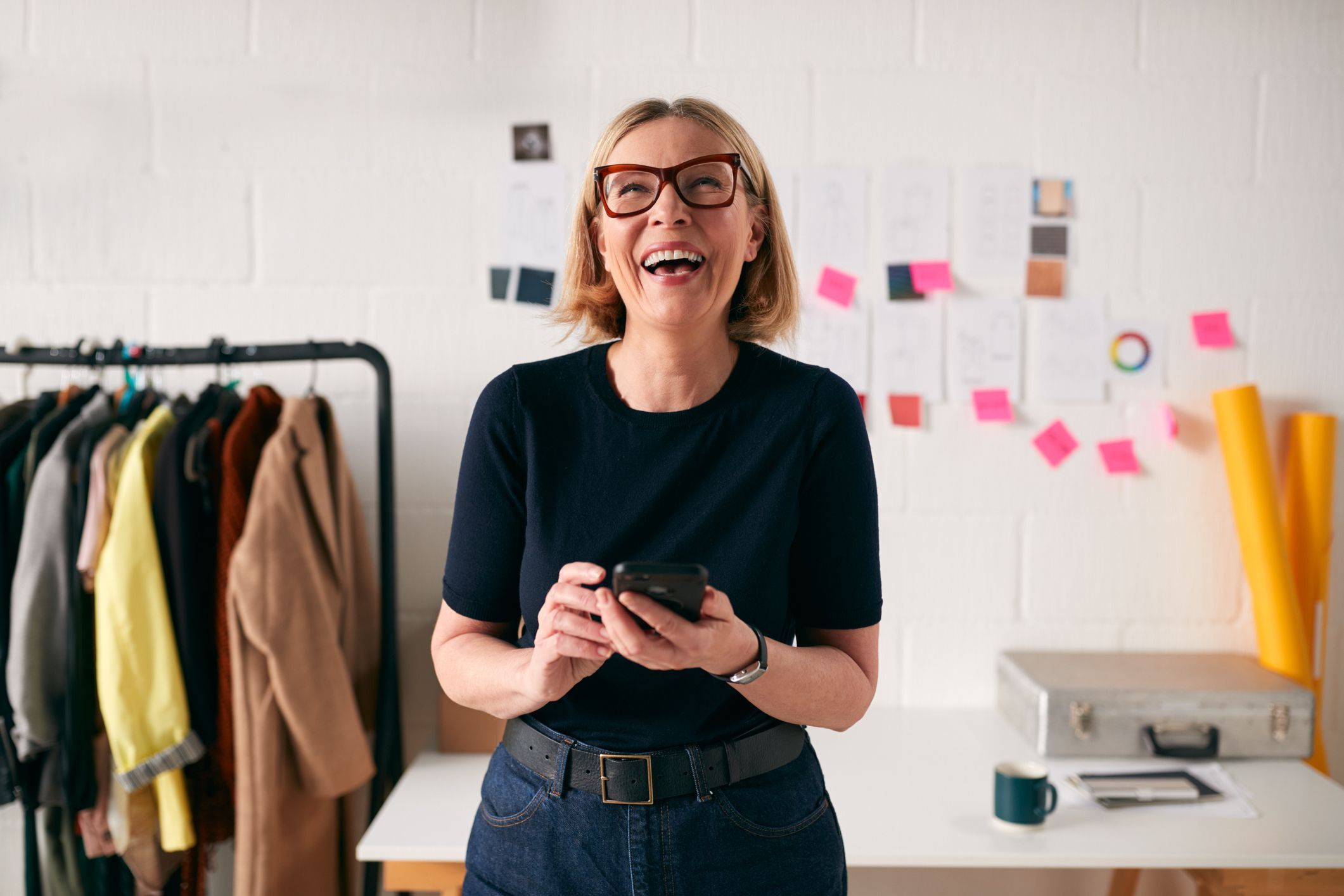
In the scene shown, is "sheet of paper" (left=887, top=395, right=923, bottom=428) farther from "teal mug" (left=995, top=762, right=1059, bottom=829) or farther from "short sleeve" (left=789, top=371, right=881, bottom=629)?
"short sleeve" (left=789, top=371, right=881, bottom=629)

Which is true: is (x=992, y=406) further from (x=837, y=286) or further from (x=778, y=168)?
(x=778, y=168)

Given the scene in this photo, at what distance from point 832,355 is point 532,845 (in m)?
1.36

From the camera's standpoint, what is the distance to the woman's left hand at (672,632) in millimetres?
851

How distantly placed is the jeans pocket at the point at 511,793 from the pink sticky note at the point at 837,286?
1.32 m

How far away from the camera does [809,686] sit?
3.35 ft

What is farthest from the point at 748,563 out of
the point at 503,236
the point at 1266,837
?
the point at 503,236

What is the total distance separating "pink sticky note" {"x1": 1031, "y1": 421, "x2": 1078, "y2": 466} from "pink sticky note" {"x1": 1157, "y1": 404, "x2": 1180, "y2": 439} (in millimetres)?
187

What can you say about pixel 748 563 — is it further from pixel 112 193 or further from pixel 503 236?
pixel 112 193

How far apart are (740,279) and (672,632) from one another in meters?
0.53

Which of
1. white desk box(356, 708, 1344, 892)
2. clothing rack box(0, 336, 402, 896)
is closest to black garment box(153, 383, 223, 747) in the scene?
clothing rack box(0, 336, 402, 896)

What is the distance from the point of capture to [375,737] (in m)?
1.99

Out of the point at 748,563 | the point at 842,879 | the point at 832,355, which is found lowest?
the point at 842,879

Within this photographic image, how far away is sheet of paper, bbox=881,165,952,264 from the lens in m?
2.13

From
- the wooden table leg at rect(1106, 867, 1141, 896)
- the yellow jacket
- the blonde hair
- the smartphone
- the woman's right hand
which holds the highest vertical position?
the blonde hair
